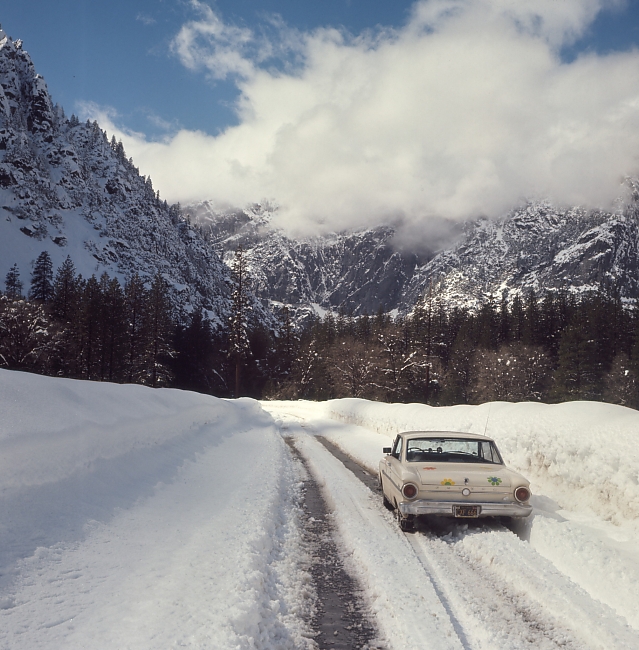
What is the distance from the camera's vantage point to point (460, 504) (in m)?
7.20

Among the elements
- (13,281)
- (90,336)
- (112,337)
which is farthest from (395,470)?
(13,281)

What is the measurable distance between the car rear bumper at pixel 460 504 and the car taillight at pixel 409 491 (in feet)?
0.32

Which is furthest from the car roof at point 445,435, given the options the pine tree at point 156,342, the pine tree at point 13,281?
the pine tree at point 13,281

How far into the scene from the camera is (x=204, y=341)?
79875 mm

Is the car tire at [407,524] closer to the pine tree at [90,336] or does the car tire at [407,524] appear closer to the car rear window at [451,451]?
the car rear window at [451,451]

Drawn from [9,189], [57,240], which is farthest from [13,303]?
[9,189]

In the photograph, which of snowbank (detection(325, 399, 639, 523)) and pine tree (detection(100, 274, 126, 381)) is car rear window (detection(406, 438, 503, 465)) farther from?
pine tree (detection(100, 274, 126, 381))

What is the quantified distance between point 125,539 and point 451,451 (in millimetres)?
5974

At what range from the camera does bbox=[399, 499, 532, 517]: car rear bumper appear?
7141 mm

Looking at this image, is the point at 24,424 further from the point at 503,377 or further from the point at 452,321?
the point at 452,321

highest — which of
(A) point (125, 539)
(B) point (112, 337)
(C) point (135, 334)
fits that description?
(C) point (135, 334)

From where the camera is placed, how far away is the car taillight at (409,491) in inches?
290

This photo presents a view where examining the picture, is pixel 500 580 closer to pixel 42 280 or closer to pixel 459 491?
pixel 459 491

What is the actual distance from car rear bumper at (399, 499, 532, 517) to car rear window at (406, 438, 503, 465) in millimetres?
1053
